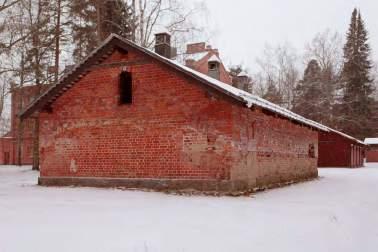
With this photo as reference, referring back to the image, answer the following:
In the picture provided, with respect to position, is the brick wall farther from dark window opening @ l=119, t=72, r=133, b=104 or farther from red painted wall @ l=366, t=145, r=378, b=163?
red painted wall @ l=366, t=145, r=378, b=163

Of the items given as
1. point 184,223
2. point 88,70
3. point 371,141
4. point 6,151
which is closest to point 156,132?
point 88,70

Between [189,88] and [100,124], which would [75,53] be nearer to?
[100,124]

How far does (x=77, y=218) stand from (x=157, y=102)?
6.50 meters

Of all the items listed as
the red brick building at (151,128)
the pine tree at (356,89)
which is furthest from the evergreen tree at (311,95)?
the red brick building at (151,128)

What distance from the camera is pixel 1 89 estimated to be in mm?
39344

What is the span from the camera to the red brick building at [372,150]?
4691 centimetres

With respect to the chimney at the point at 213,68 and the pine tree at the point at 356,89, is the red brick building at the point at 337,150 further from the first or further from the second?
the chimney at the point at 213,68

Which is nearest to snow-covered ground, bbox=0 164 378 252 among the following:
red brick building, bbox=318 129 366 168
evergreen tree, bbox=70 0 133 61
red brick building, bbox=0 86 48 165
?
evergreen tree, bbox=70 0 133 61

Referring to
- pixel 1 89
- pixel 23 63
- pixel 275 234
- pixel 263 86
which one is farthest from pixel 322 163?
pixel 275 234

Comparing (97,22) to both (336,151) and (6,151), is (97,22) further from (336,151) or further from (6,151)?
(6,151)

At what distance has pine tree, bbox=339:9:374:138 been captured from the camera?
160 ft

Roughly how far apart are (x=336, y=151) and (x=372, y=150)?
1462cm

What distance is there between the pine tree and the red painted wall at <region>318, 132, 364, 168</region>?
11325 mm

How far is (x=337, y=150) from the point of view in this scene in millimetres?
36750
